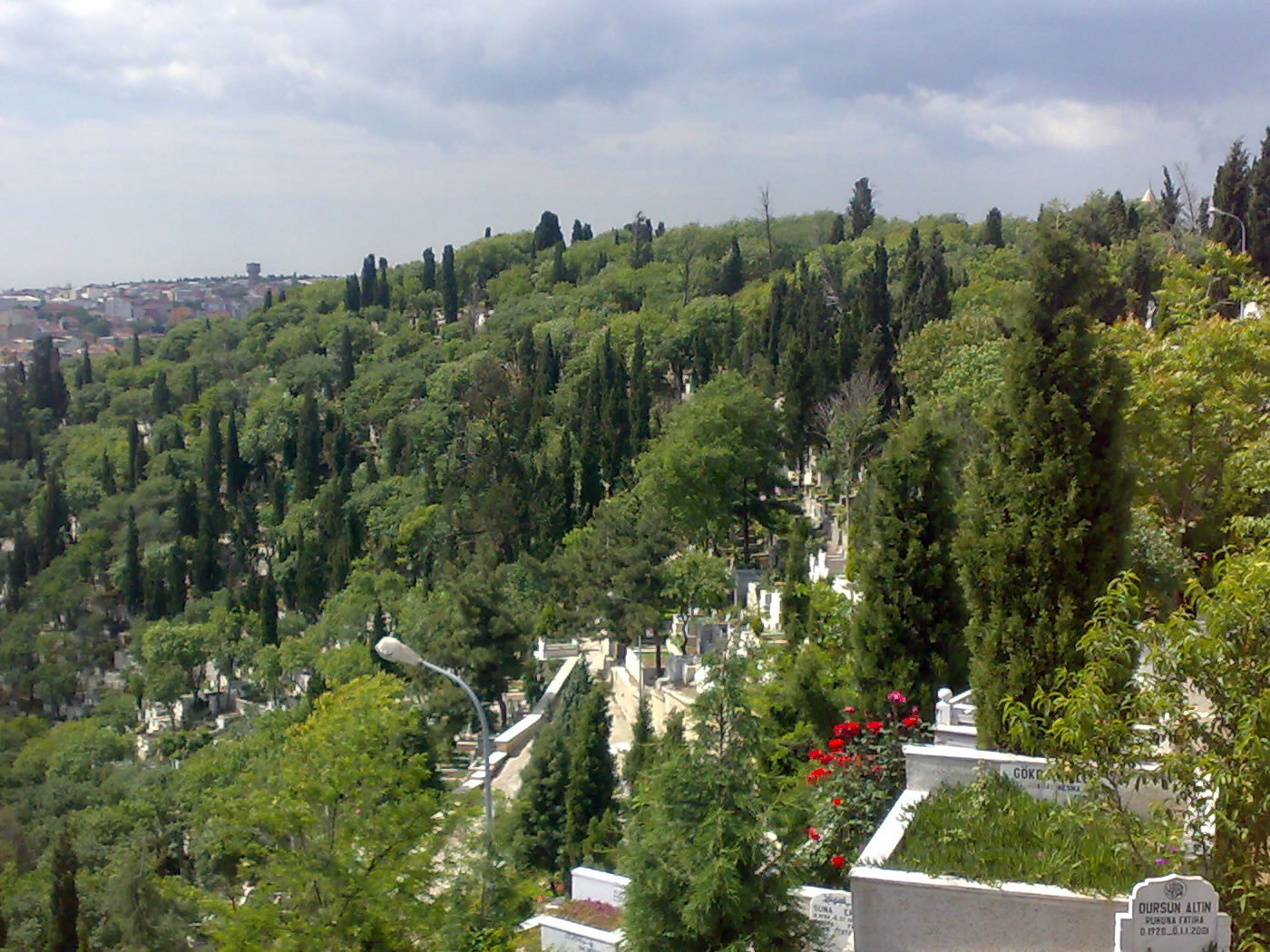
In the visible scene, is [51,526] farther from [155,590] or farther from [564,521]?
[564,521]

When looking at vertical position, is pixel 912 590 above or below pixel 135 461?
above

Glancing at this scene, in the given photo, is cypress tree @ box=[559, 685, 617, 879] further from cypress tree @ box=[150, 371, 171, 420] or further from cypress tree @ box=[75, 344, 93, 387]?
cypress tree @ box=[75, 344, 93, 387]

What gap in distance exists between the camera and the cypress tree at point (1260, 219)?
30.6m

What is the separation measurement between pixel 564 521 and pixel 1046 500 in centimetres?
3255

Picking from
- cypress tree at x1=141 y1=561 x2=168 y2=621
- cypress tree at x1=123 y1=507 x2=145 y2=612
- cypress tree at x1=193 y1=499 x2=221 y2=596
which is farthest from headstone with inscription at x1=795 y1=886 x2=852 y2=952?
cypress tree at x1=123 y1=507 x2=145 y2=612

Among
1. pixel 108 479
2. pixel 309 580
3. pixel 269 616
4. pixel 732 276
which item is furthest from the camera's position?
pixel 732 276

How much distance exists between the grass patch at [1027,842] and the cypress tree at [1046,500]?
98 cm

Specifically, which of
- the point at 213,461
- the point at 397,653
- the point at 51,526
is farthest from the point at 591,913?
the point at 51,526

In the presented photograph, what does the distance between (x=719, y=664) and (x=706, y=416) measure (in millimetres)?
25228

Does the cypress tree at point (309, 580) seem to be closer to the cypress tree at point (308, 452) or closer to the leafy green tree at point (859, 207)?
the cypress tree at point (308, 452)

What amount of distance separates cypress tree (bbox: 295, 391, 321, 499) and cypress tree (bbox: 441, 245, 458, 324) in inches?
1019

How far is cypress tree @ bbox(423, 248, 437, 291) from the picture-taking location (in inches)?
4045

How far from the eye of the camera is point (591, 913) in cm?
1259

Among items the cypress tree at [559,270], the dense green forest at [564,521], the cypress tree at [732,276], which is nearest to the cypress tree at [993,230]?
the dense green forest at [564,521]
